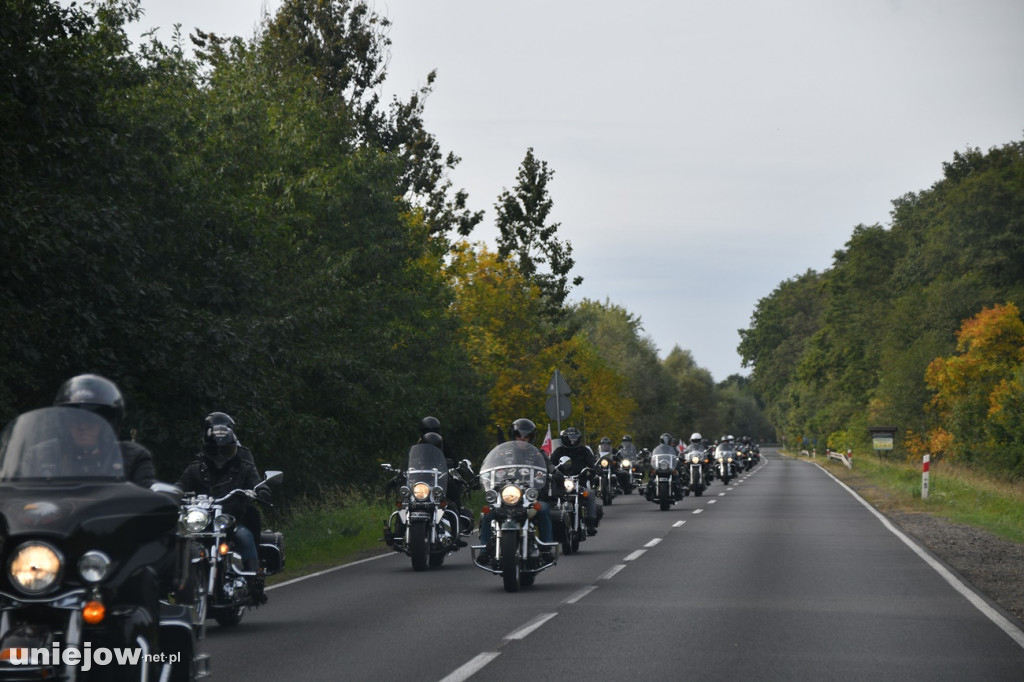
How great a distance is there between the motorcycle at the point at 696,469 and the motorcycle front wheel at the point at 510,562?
25.4 metres

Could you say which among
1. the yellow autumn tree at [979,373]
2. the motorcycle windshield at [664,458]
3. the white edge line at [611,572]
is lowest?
the white edge line at [611,572]

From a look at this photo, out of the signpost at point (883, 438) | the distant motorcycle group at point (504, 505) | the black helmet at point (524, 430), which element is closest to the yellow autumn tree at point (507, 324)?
the distant motorcycle group at point (504, 505)

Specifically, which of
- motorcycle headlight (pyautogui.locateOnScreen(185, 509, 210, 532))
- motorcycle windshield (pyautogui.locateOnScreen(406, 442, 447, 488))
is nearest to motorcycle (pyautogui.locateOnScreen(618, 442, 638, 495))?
motorcycle windshield (pyautogui.locateOnScreen(406, 442, 447, 488))

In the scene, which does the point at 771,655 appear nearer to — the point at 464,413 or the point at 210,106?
the point at 210,106

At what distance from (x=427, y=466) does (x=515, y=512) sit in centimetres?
233

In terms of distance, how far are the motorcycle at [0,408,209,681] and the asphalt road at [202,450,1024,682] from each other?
98.0 inches

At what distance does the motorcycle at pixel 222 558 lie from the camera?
32.8ft

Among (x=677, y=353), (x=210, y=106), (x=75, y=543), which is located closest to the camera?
(x=75, y=543)

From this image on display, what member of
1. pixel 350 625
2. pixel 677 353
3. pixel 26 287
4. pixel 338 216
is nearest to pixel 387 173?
pixel 338 216

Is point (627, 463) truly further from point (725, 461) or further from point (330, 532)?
point (330, 532)

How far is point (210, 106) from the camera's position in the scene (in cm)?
2950

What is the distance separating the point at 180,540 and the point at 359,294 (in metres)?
23.6

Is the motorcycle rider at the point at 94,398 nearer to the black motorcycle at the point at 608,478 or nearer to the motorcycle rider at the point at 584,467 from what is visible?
the motorcycle rider at the point at 584,467

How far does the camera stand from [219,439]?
11.0 m
